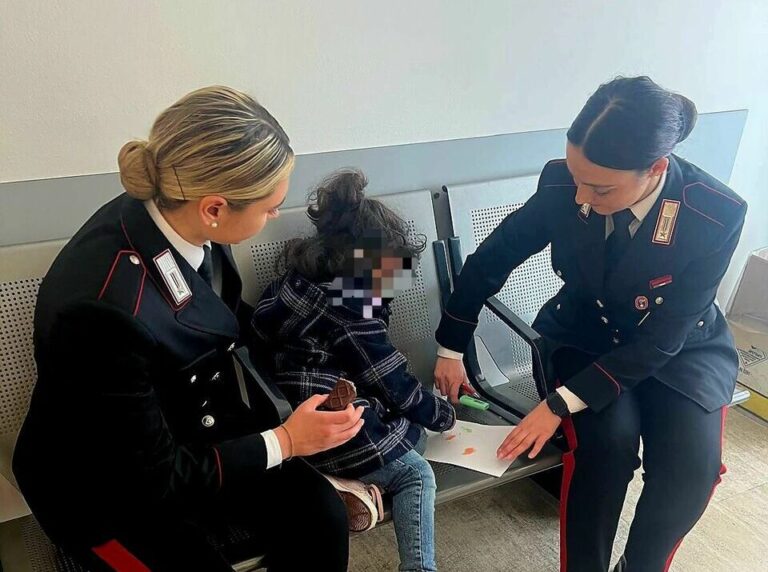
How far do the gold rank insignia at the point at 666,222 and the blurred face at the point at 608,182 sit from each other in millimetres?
57

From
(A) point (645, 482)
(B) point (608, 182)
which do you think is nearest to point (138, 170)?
(B) point (608, 182)

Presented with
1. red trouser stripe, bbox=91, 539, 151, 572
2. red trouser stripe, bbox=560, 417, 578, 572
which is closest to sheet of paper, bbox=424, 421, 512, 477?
red trouser stripe, bbox=560, 417, 578, 572

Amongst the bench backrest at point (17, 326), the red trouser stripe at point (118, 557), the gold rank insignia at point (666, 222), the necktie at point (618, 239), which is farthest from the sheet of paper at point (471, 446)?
the bench backrest at point (17, 326)

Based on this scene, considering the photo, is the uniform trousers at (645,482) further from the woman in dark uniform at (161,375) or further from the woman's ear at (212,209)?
the woman's ear at (212,209)

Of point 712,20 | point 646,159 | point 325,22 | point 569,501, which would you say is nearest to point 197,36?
point 325,22

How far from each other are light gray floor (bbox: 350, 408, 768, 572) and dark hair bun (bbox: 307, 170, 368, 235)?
3.27 ft

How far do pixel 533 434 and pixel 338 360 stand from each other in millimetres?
524

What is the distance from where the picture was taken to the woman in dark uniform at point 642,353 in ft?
5.62

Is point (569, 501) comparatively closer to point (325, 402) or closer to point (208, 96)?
point (325, 402)

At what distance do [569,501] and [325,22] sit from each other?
1361mm

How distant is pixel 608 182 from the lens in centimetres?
164

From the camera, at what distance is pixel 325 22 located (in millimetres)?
1937

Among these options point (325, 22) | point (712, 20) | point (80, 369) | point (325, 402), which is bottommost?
point (325, 402)

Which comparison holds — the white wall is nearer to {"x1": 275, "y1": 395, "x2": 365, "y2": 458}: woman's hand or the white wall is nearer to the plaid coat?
the plaid coat
